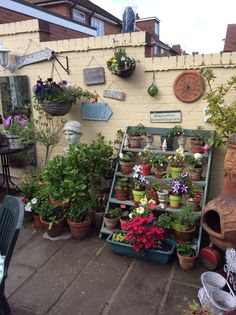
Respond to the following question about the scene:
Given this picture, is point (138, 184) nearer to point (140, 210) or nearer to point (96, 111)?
point (140, 210)

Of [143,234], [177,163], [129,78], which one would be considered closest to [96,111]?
[129,78]

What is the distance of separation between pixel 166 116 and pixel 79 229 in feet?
5.62

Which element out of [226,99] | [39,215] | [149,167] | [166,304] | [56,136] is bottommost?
[166,304]

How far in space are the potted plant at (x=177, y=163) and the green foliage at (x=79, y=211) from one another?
1058 millimetres

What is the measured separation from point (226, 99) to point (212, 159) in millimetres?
701

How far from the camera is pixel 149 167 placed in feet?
10.0

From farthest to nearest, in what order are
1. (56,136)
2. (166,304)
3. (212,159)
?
(56,136)
(212,159)
(166,304)

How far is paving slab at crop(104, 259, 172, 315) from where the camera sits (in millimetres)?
2049

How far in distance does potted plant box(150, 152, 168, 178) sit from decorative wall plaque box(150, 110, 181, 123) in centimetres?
50

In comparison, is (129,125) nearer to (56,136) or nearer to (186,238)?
(56,136)

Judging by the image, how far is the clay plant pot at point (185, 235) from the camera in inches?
102

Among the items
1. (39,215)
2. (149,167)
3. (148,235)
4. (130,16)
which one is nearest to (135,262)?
(148,235)

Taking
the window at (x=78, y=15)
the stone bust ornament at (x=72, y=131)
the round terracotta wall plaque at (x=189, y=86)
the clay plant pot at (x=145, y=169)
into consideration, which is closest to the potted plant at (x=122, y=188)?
the clay plant pot at (x=145, y=169)

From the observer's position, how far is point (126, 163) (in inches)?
123
